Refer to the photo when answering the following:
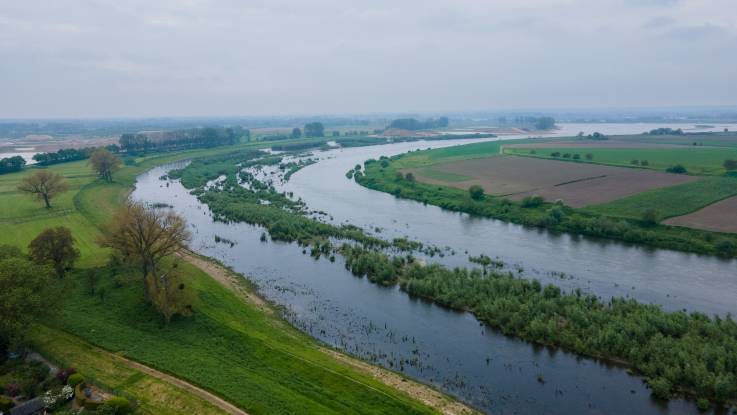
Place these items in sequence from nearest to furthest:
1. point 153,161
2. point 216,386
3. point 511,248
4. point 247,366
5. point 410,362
Result: point 216,386 → point 247,366 → point 410,362 → point 511,248 → point 153,161

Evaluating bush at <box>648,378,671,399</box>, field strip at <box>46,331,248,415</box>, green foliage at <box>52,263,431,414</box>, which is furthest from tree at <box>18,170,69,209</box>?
bush at <box>648,378,671,399</box>

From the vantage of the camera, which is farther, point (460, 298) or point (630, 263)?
point (630, 263)

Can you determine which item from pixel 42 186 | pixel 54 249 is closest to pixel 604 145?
pixel 42 186

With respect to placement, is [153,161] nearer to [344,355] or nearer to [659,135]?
[344,355]

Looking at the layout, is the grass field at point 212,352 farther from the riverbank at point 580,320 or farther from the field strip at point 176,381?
the riverbank at point 580,320

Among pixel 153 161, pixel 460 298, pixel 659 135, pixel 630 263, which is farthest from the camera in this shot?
pixel 659 135

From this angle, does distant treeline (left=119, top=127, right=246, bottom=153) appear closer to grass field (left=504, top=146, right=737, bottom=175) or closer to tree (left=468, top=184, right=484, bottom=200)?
grass field (left=504, top=146, right=737, bottom=175)

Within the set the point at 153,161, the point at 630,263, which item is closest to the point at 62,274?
the point at 630,263
